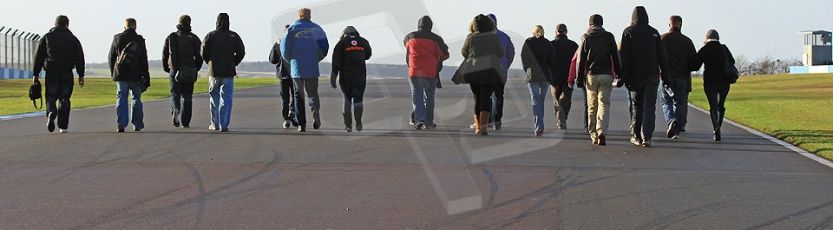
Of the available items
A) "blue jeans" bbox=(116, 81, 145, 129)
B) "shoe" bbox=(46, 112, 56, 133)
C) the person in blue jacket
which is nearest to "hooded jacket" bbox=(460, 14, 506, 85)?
the person in blue jacket

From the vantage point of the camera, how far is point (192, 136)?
1444cm

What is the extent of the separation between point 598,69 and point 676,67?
5.26ft

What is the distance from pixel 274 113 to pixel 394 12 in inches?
250

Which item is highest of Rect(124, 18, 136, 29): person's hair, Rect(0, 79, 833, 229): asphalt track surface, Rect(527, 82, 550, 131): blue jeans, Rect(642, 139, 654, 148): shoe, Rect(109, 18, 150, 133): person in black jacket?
Rect(124, 18, 136, 29): person's hair

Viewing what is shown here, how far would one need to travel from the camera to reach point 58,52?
15.2 m

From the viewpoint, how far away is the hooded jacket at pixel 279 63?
1608 centimetres

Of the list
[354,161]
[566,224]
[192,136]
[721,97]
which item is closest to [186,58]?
[192,136]

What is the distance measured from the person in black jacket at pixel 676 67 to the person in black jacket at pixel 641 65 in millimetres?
924

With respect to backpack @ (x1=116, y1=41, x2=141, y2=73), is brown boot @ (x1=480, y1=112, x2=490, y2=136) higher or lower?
lower

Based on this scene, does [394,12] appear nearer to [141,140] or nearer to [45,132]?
[141,140]

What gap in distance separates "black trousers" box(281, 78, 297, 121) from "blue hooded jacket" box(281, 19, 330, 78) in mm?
734

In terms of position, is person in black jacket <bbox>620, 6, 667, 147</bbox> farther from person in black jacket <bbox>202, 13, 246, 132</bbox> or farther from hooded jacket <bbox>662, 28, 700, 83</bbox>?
person in black jacket <bbox>202, 13, 246, 132</bbox>

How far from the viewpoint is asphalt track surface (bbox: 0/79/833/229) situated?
7297 mm

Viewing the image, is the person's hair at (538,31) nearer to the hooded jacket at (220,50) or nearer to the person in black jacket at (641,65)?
the person in black jacket at (641,65)
